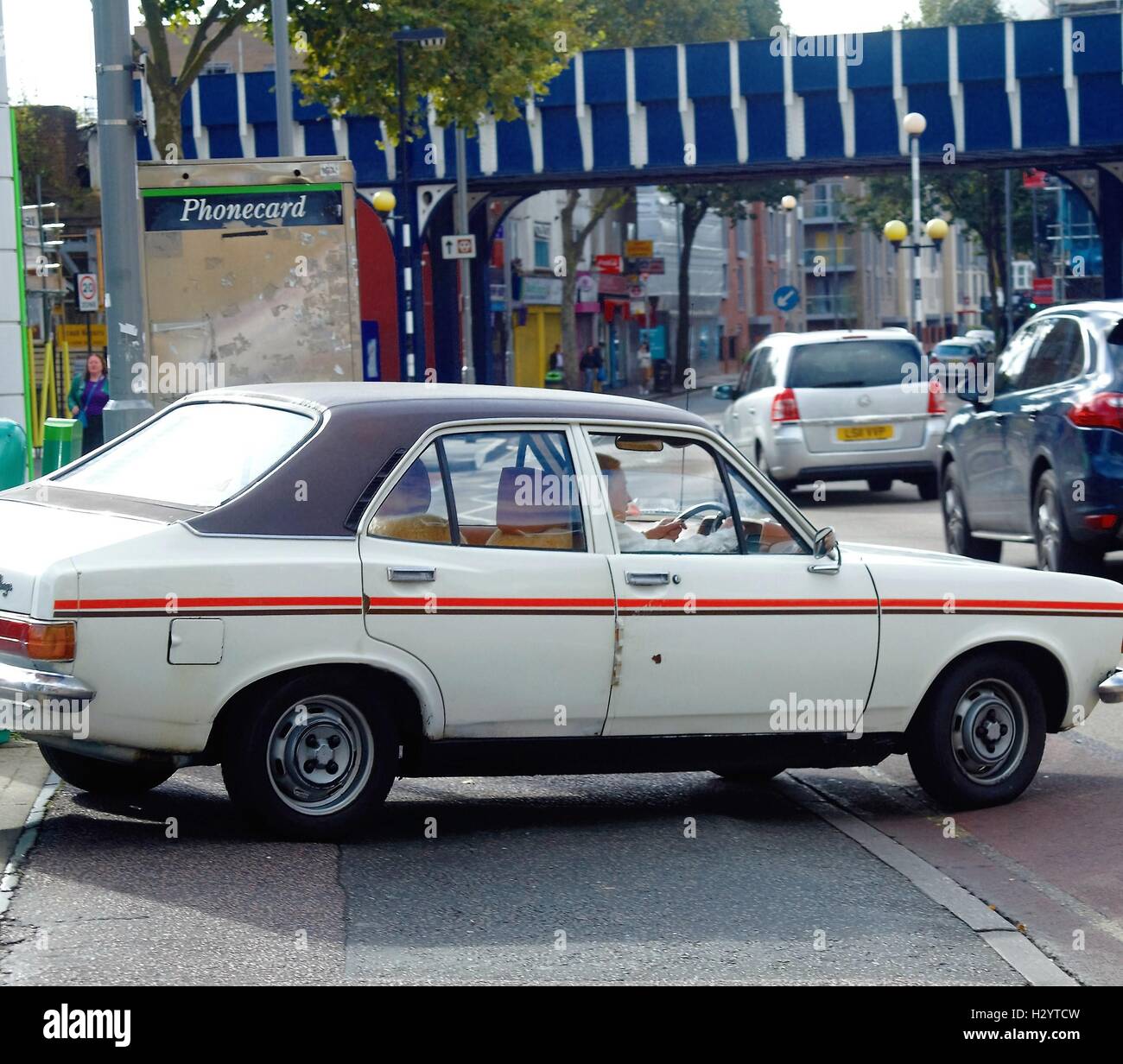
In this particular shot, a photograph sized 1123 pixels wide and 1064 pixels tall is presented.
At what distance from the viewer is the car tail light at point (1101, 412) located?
38.8 feet

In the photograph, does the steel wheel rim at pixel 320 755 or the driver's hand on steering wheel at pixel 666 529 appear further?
the driver's hand on steering wheel at pixel 666 529

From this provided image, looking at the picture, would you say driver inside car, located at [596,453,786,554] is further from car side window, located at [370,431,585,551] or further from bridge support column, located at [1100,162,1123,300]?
bridge support column, located at [1100,162,1123,300]

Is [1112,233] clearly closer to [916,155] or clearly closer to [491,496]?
[916,155]

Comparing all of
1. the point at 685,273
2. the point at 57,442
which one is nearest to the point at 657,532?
the point at 57,442

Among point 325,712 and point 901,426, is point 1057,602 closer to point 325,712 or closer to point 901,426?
point 325,712

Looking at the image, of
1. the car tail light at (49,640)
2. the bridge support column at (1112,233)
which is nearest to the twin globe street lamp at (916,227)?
the bridge support column at (1112,233)

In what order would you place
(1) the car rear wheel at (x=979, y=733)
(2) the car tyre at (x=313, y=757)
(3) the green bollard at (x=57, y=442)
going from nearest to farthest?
(2) the car tyre at (x=313, y=757) → (1) the car rear wheel at (x=979, y=733) → (3) the green bollard at (x=57, y=442)

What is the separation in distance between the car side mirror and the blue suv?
5.45 m

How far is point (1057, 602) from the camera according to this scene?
7.29 m

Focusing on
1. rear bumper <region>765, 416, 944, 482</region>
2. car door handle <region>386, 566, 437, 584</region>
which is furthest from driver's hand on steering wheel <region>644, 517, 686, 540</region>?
rear bumper <region>765, 416, 944, 482</region>

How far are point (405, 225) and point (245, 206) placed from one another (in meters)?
22.1

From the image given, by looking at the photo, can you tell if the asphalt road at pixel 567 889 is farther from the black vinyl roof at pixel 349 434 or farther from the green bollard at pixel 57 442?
the green bollard at pixel 57 442

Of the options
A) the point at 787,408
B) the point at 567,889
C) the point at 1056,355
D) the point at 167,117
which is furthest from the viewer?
the point at 167,117

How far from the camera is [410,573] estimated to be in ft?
20.7
